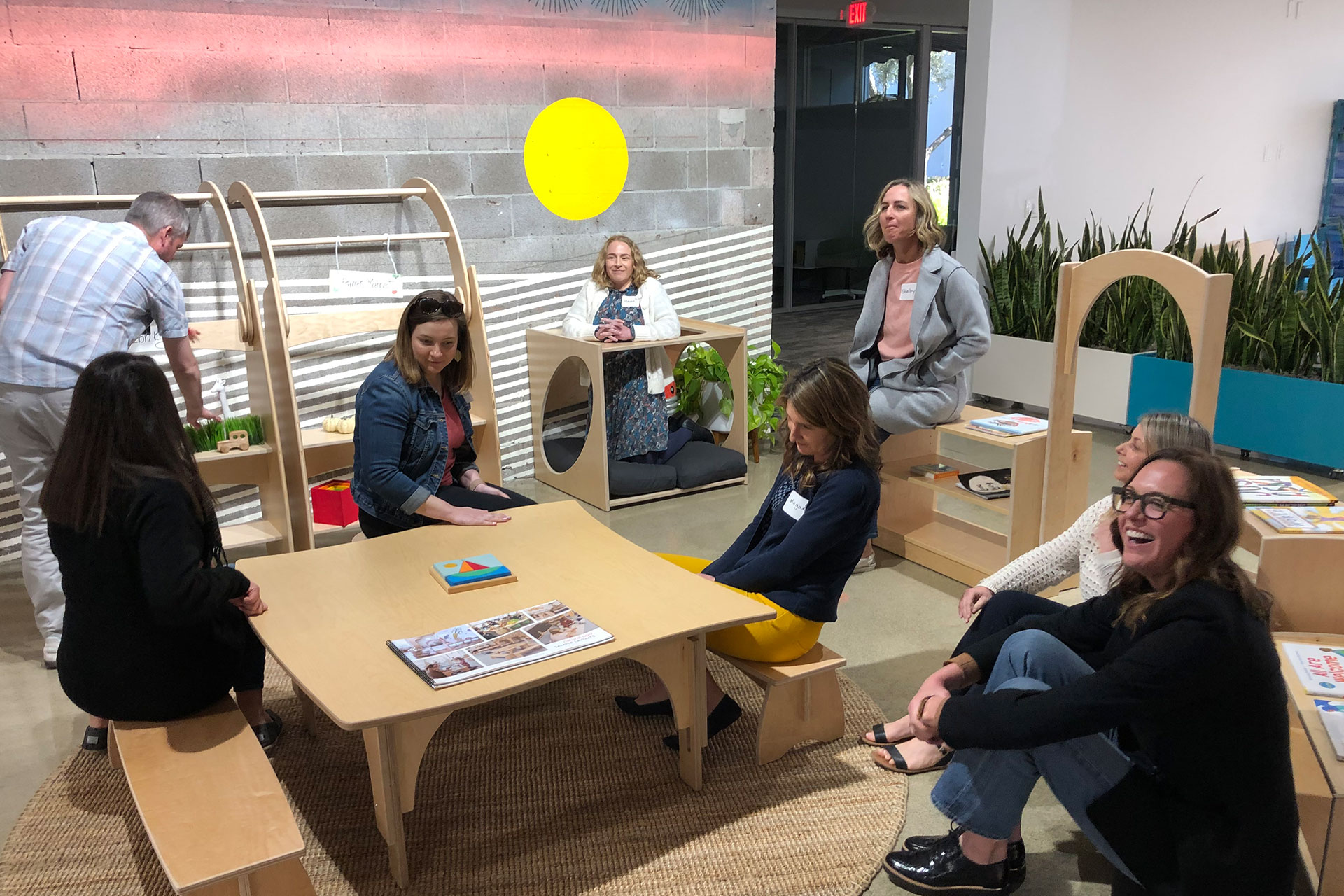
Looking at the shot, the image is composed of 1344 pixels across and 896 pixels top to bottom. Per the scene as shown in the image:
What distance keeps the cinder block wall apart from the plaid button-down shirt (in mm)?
949

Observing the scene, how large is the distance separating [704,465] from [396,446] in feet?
6.90

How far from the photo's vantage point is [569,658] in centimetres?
199

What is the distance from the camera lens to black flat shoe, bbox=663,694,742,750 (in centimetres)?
269

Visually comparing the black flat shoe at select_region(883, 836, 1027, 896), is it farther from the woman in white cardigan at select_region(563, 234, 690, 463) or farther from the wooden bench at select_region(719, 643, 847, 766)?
the woman in white cardigan at select_region(563, 234, 690, 463)

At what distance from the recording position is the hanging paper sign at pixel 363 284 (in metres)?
4.32

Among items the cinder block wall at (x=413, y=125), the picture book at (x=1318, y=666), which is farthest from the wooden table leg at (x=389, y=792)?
the cinder block wall at (x=413, y=125)

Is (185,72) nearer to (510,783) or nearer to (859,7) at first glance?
(510,783)

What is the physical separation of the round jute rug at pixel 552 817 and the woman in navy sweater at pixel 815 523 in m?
0.34

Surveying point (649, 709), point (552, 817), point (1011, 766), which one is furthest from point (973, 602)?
point (552, 817)

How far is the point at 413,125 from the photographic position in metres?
4.54

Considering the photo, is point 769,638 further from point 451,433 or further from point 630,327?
point 630,327

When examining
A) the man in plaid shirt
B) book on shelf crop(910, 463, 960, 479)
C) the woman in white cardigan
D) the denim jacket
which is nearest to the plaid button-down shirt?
the man in plaid shirt

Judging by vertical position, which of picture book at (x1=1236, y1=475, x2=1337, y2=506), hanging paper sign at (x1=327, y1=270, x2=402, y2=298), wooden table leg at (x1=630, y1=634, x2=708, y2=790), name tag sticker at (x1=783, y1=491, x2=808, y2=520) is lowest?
wooden table leg at (x1=630, y1=634, x2=708, y2=790)

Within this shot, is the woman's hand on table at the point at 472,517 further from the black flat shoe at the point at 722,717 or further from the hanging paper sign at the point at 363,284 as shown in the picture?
the hanging paper sign at the point at 363,284
